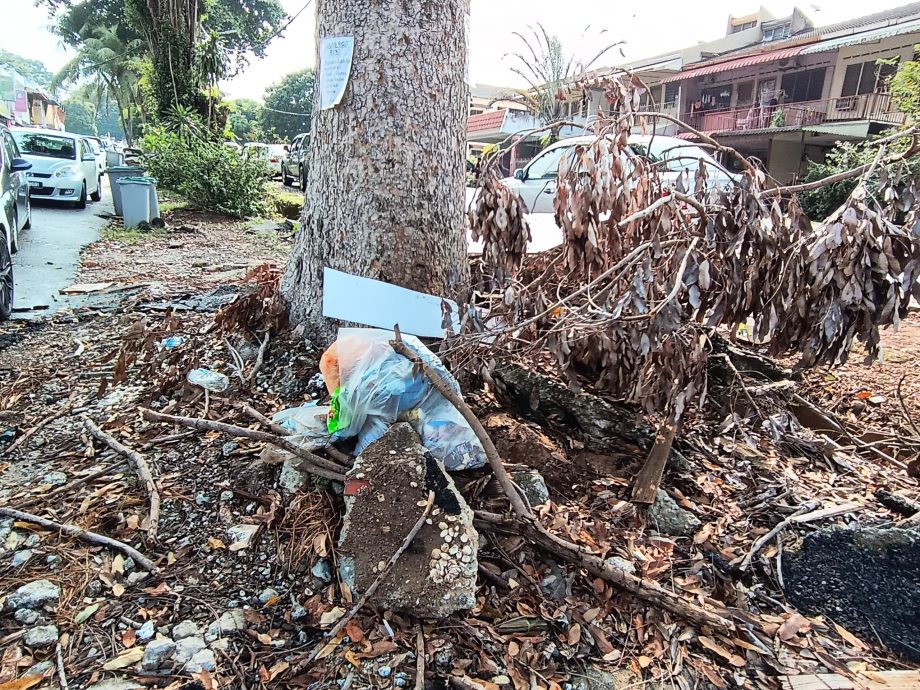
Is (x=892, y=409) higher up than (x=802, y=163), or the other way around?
(x=802, y=163)

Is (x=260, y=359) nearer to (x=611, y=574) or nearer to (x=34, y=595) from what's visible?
(x=34, y=595)

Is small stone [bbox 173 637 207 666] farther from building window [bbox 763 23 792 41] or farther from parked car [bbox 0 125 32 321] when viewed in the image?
building window [bbox 763 23 792 41]


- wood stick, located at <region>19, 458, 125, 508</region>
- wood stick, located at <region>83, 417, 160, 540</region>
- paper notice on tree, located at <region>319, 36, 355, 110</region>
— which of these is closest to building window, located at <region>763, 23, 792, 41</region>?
paper notice on tree, located at <region>319, 36, 355, 110</region>

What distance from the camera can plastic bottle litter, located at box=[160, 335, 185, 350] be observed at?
142 inches

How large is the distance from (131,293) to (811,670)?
5.92 metres

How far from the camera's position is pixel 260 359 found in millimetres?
3293

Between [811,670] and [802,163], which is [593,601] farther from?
[802,163]

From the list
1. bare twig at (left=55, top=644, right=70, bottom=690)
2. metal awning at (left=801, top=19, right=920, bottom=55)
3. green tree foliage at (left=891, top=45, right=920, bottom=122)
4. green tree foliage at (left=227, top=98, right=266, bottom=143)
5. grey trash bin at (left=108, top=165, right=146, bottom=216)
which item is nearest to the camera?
bare twig at (left=55, top=644, right=70, bottom=690)

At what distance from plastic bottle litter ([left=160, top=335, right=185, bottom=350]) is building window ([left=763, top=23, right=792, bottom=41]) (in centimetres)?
3049

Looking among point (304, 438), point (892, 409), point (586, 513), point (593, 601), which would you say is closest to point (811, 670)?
point (593, 601)

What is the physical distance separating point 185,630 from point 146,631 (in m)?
0.12

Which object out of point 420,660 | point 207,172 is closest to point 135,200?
point 207,172

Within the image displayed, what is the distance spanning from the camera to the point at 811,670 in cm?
189

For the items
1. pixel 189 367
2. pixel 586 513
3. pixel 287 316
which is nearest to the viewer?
pixel 586 513
